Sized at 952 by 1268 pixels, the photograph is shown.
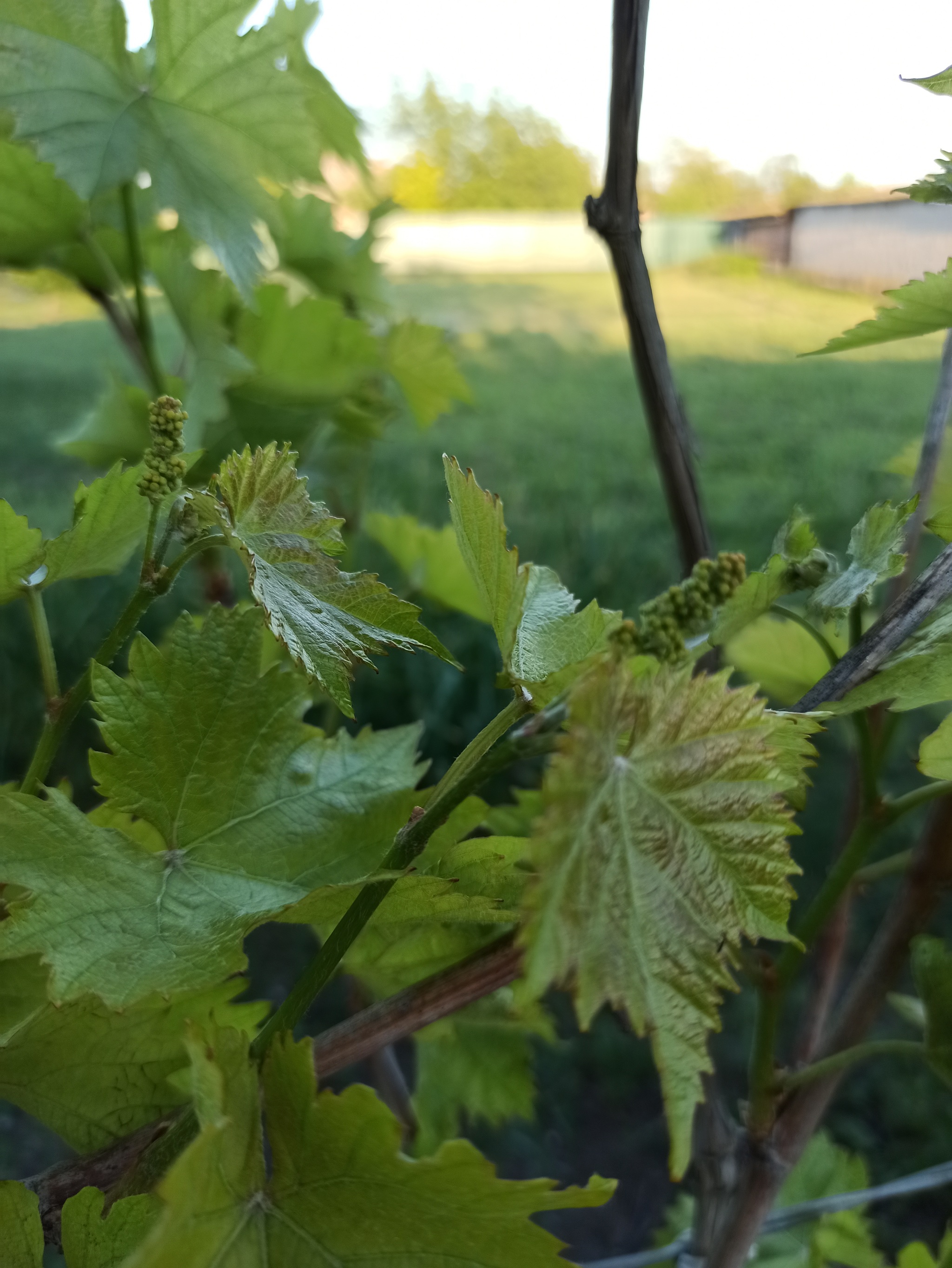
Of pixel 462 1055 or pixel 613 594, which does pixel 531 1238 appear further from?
pixel 613 594

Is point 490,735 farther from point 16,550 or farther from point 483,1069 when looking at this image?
point 483,1069

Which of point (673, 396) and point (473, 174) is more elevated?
point (473, 174)

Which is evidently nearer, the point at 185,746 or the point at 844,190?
the point at 185,746

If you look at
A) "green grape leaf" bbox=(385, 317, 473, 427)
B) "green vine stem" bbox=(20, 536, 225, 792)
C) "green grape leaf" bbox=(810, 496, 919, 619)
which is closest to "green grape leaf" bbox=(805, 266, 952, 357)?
"green grape leaf" bbox=(810, 496, 919, 619)

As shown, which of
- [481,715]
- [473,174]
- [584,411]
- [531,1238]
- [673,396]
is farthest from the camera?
[473,174]

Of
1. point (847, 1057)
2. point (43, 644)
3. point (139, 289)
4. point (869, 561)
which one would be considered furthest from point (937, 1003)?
point (139, 289)

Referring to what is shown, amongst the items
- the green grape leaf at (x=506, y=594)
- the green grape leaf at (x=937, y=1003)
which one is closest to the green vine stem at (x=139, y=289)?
the green grape leaf at (x=506, y=594)

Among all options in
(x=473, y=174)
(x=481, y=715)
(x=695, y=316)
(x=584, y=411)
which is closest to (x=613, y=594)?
(x=481, y=715)
